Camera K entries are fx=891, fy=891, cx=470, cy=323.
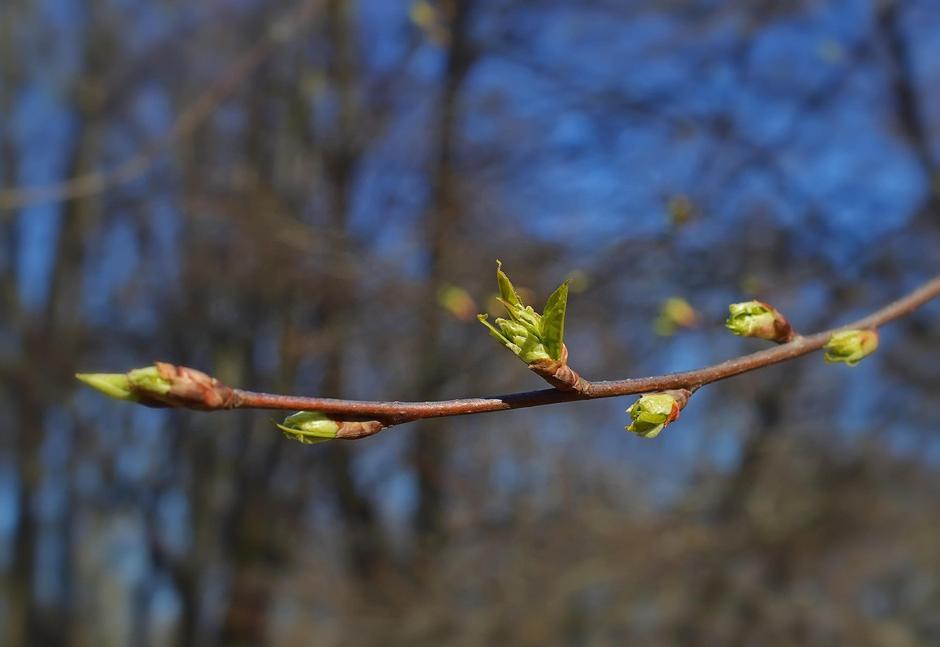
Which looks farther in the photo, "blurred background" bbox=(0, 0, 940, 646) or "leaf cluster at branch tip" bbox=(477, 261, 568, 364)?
"blurred background" bbox=(0, 0, 940, 646)

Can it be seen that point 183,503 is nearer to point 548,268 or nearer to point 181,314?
point 181,314

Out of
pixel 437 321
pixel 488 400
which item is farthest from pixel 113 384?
pixel 437 321

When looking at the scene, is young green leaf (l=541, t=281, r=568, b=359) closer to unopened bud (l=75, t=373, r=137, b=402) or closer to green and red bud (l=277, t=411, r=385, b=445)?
green and red bud (l=277, t=411, r=385, b=445)

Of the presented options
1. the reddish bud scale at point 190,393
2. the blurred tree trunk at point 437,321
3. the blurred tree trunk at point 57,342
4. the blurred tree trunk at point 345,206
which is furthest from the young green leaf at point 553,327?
the blurred tree trunk at point 57,342

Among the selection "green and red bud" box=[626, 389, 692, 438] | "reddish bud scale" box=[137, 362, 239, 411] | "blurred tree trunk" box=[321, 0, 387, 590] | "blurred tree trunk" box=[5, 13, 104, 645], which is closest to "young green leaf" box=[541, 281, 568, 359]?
"green and red bud" box=[626, 389, 692, 438]

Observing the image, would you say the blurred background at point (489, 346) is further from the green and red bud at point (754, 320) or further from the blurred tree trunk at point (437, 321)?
the green and red bud at point (754, 320)

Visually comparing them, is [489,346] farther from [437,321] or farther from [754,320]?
[754,320]

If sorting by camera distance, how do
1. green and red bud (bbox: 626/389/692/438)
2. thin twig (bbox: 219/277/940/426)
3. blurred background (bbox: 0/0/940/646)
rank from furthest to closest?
1. blurred background (bbox: 0/0/940/646)
2. green and red bud (bbox: 626/389/692/438)
3. thin twig (bbox: 219/277/940/426)
